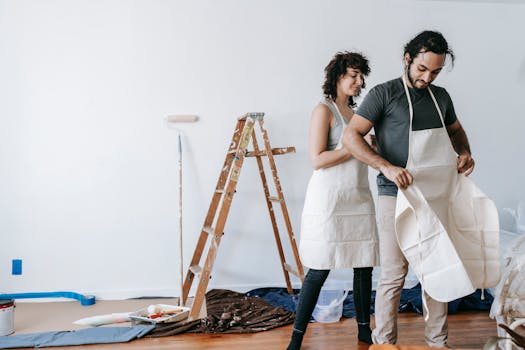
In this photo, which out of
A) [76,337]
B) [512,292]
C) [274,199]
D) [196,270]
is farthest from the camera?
[274,199]

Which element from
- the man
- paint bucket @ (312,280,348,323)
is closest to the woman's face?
the man

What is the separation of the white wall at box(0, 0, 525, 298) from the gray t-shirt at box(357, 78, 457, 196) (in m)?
1.54

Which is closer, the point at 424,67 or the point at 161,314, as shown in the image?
the point at 424,67

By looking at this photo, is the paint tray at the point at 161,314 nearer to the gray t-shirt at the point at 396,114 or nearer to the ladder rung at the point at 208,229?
the ladder rung at the point at 208,229

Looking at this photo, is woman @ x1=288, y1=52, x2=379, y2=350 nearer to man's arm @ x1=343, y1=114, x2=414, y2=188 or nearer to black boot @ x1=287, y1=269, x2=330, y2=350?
black boot @ x1=287, y1=269, x2=330, y2=350

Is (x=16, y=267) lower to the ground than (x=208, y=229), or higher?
lower

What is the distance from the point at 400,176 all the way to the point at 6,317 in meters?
2.26

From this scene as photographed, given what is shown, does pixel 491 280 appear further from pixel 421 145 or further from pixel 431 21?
pixel 431 21

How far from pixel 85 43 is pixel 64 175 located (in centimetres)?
95

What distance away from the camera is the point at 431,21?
143 inches

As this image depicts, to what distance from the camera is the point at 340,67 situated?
232 centimetres

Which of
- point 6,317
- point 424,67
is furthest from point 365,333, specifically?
point 6,317

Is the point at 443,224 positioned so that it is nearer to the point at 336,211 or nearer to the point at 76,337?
the point at 336,211

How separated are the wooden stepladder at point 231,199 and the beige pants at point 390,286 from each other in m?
1.08
